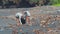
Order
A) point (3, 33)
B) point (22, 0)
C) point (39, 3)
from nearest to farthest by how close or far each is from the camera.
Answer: point (3, 33) → point (39, 3) → point (22, 0)

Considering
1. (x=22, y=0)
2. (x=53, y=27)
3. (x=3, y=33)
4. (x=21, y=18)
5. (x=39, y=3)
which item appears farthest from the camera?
(x=22, y=0)

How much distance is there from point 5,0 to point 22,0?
34.6 inches

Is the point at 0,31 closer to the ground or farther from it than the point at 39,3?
farther from it

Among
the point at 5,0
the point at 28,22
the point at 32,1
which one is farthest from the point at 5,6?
the point at 28,22

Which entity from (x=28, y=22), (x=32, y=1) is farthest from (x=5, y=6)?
(x=28, y=22)

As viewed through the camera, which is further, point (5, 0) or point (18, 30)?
point (5, 0)

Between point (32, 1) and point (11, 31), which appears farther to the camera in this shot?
point (32, 1)

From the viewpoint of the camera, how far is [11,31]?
3.50 m

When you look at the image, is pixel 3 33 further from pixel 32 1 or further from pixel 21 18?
pixel 32 1

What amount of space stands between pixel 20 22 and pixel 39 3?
6.44m

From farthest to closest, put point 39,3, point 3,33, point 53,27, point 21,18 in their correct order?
point 39,3 < point 21,18 < point 53,27 < point 3,33

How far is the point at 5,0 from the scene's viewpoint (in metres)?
11.1

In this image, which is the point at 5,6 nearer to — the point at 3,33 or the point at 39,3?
the point at 39,3

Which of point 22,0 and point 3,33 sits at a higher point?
point 3,33
